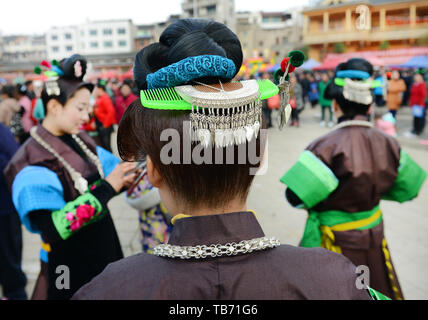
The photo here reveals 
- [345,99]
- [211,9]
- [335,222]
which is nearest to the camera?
[335,222]

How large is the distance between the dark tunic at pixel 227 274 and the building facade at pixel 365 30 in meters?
21.6

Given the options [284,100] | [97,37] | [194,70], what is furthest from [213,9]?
[194,70]

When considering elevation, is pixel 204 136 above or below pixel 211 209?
above

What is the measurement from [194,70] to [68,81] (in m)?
1.56

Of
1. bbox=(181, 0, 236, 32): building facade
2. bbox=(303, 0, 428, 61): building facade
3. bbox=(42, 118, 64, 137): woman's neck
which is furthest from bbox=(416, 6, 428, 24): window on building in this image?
bbox=(181, 0, 236, 32): building facade

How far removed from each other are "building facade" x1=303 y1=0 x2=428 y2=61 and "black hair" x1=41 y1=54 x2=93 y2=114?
67.7 ft

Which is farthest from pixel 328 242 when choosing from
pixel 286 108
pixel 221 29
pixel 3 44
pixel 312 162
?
pixel 3 44

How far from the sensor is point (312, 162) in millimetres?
2133

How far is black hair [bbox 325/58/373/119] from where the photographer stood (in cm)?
228

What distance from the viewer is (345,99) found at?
229 cm

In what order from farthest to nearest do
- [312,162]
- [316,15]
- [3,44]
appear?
1. [3,44]
2. [316,15]
3. [312,162]

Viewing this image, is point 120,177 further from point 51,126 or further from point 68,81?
point 68,81

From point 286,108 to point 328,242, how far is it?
61.3 inches
